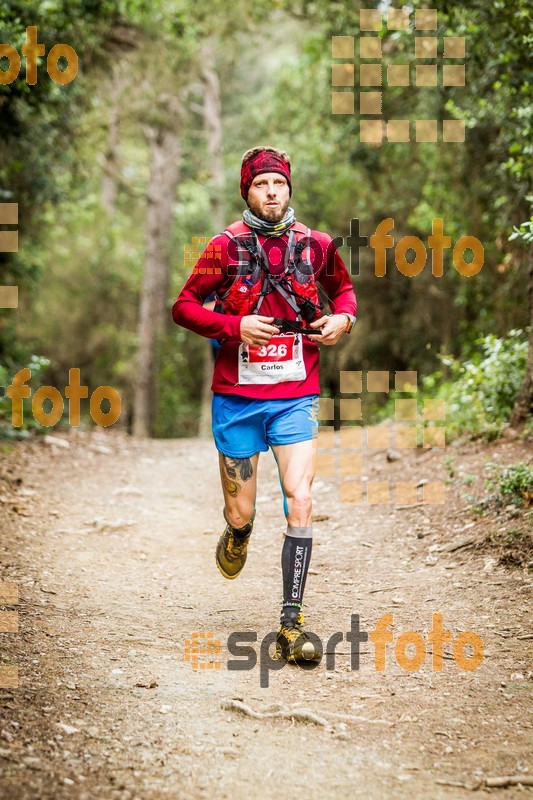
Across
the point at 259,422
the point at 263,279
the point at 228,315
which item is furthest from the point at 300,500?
the point at 263,279

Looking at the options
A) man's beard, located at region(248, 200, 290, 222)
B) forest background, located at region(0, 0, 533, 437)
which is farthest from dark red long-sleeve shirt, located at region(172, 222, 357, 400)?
forest background, located at region(0, 0, 533, 437)

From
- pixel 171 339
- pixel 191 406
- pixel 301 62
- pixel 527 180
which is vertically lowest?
pixel 191 406

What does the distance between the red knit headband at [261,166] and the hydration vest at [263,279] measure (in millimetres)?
242

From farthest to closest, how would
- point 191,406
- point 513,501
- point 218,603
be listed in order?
point 191,406 → point 513,501 → point 218,603

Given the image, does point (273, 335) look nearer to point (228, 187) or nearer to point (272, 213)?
point (272, 213)

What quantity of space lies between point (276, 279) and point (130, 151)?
25.8 m

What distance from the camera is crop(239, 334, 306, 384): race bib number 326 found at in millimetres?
4699

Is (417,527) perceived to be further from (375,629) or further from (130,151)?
(130,151)

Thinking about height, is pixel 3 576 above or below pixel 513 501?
below

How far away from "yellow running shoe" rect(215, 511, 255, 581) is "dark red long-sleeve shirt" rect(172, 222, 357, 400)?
0.83 metres

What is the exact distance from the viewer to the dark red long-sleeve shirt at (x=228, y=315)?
15.1ft

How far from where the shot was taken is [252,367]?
15.5ft

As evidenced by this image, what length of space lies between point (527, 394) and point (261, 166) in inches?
165

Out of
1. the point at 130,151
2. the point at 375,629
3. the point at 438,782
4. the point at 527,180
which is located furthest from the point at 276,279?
the point at 130,151
